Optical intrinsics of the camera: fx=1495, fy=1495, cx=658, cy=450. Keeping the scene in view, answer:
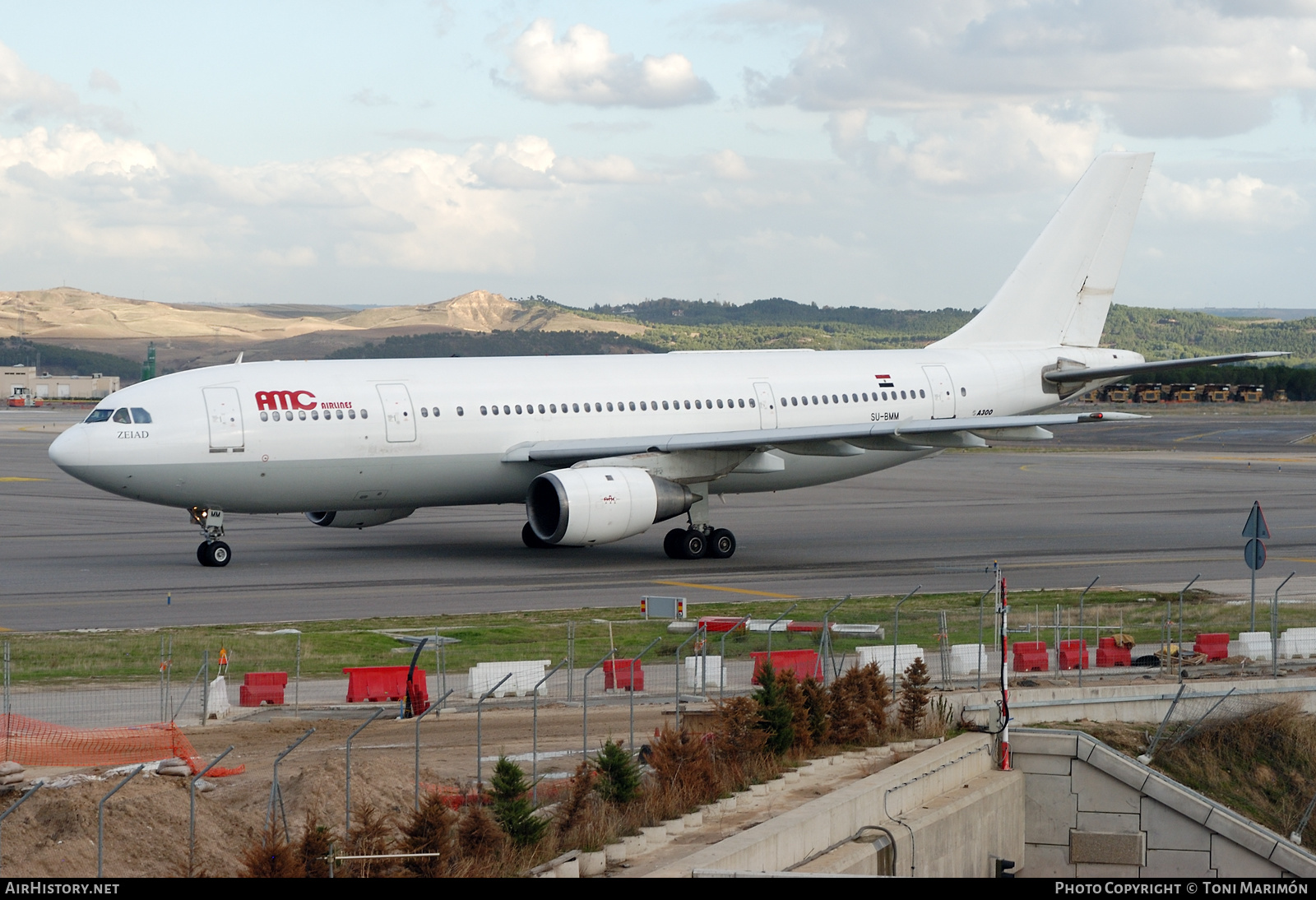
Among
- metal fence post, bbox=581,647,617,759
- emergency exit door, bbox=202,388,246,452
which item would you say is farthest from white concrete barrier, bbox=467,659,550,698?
emergency exit door, bbox=202,388,246,452

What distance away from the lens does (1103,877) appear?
22.1m

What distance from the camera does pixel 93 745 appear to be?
59.8 feet

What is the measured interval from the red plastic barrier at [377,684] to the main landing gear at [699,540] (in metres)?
17.2

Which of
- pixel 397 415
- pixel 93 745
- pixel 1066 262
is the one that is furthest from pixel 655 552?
pixel 93 745

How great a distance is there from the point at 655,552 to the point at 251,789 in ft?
83.5

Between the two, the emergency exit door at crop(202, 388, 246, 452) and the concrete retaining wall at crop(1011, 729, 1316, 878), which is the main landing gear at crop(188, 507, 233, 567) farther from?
the concrete retaining wall at crop(1011, 729, 1316, 878)

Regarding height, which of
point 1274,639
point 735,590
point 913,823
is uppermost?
point 735,590

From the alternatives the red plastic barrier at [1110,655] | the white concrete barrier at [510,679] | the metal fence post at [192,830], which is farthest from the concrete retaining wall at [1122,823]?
the metal fence post at [192,830]

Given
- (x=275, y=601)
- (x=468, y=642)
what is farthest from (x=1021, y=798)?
(x=275, y=601)

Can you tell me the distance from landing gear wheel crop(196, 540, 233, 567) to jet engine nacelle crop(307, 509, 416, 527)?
3359mm

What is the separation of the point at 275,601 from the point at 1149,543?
24476 mm

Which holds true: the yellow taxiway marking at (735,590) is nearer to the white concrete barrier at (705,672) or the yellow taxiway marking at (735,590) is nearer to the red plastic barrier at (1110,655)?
the red plastic barrier at (1110,655)

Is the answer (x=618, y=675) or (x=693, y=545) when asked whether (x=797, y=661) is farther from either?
(x=693, y=545)

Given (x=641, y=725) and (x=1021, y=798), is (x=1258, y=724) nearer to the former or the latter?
(x=1021, y=798)
